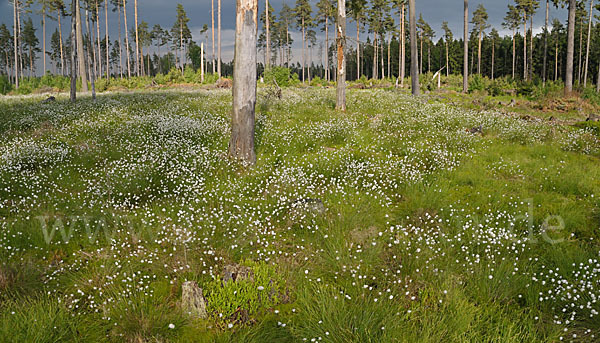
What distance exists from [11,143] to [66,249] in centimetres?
706

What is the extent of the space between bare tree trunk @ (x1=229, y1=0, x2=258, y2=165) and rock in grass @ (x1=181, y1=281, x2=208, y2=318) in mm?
4364

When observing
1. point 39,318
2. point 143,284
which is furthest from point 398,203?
point 39,318

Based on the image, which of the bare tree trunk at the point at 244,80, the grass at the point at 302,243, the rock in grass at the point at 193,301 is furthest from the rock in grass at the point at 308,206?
the bare tree trunk at the point at 244,80

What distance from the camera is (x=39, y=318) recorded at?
2988 mm

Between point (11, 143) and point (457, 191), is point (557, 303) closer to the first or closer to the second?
point (457, 191)

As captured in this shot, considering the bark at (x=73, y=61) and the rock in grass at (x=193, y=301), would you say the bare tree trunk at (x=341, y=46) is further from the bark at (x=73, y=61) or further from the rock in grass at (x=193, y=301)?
the bark at (x=73, y=61)

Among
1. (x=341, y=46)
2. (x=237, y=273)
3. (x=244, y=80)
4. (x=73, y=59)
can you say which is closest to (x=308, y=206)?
Result: (x=237, y=273)

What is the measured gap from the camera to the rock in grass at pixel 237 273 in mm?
3637

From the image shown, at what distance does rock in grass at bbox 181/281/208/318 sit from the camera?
3.33 m

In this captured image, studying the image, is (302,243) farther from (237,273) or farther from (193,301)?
(193,301)

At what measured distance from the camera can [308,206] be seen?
17.1 ft

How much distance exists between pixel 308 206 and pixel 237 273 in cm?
178

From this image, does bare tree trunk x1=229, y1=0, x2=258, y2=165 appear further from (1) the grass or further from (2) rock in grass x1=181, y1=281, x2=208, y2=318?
(2) rock in grass x1=181, y1=281, x2=208, y2=318

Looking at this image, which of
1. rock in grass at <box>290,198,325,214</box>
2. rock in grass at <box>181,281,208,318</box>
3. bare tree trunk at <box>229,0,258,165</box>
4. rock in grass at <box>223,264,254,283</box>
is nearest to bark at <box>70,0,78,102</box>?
bare tree trunk at <box>229,0,258,165</box>
